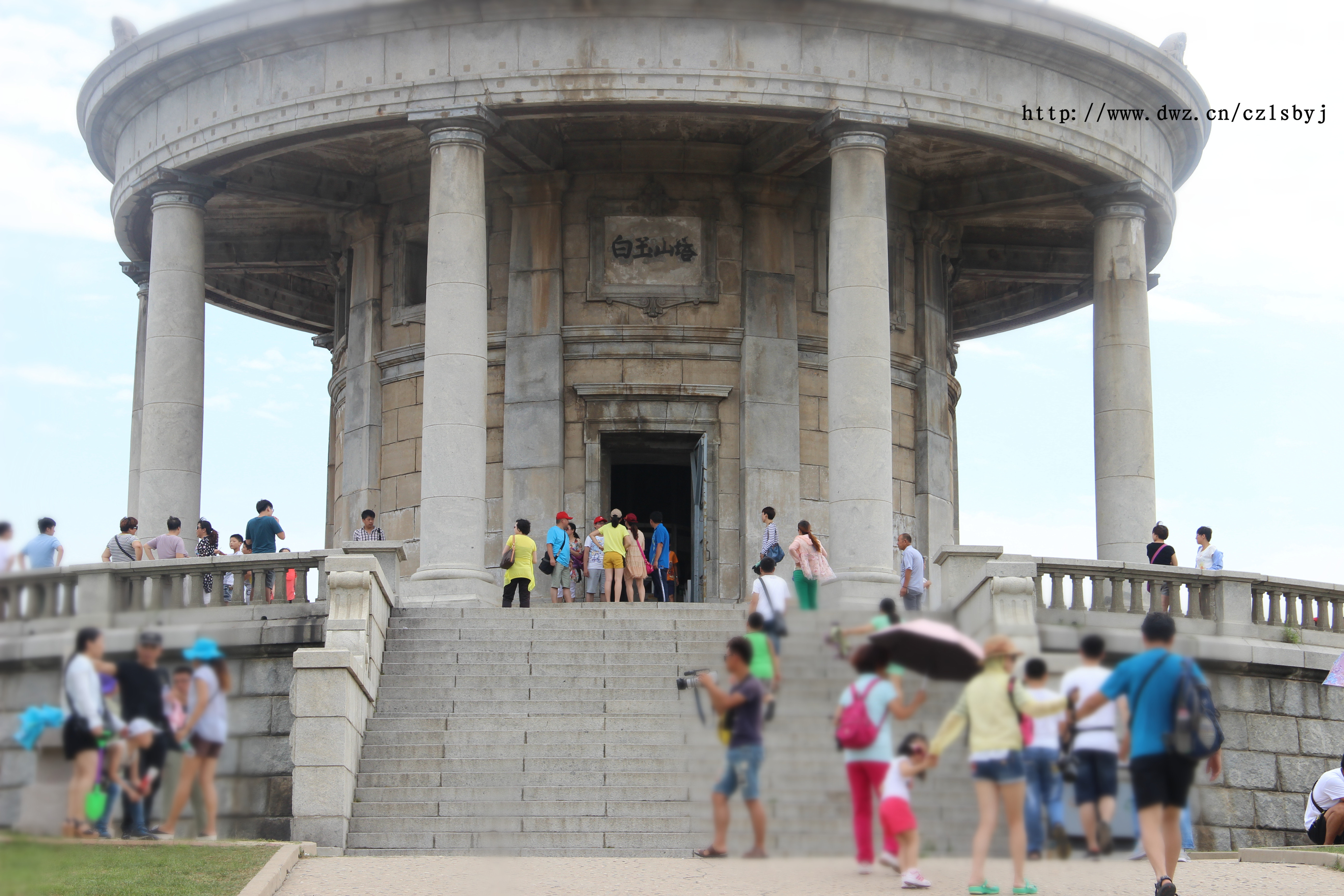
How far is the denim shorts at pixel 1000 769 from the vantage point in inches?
239

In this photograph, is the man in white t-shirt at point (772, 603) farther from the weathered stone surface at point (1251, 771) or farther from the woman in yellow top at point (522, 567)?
the woman in yellow top at point (522, 567)

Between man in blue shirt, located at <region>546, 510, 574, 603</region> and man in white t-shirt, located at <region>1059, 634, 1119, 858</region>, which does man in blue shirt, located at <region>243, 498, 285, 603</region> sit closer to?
man in blue shirt, located at <region>546, 510, 574, 603</region>

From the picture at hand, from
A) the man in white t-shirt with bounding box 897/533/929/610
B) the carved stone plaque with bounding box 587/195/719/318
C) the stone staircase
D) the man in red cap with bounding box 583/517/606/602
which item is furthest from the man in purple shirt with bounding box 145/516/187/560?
the carved stone plaque with bounding box 587/195/719/318

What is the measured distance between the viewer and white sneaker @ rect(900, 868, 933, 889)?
611cm

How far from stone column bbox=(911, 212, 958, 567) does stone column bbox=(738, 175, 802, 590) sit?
13.7 ft

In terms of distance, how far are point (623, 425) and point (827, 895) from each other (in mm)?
31878

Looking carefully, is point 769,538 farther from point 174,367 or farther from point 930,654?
point 930,654

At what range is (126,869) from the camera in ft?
39.8

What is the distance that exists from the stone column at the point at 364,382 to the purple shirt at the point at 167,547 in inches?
510

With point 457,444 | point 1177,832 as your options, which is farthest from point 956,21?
point 1177,832

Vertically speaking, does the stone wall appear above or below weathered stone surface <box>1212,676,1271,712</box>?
below

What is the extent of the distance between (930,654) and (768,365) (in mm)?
32683

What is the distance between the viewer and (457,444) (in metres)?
33.0

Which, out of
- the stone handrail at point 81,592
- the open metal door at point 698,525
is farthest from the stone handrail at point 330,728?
the open metal door at point 698,525
